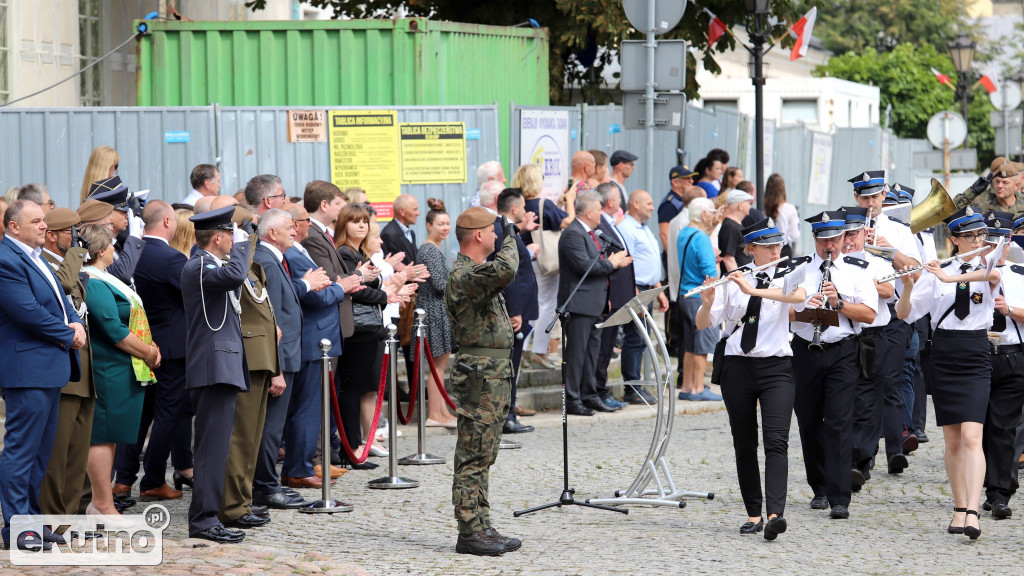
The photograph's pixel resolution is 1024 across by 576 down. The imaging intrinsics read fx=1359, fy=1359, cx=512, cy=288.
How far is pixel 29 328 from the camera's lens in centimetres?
731

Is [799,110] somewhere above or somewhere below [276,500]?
above

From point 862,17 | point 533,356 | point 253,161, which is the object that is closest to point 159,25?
point 253,161

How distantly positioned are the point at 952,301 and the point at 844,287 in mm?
681

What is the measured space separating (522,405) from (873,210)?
4.49 meters

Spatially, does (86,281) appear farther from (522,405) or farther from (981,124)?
(981,124)

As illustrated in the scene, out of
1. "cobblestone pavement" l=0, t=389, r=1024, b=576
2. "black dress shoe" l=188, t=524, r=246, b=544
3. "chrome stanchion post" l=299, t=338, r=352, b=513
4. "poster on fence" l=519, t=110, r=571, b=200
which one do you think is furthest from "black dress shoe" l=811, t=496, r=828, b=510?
"poster on fence" l=519, t=110, r=571, b=200

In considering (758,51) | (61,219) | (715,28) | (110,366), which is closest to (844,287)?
(110,366)

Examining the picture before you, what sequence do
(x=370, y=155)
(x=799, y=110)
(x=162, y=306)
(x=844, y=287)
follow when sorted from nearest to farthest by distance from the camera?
(x=844, y=287) → (x=162, y=306) → (x=370, y=155) → (x=799, y=110)

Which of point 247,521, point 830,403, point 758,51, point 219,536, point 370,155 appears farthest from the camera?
point 758,51

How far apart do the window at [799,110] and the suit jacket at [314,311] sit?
32884 millimetres

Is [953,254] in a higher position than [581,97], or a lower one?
lower

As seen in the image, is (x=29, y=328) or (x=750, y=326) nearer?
(x=29, y=328)

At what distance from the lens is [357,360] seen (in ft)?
33.8

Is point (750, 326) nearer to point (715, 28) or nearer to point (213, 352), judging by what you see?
point (213, 352)
